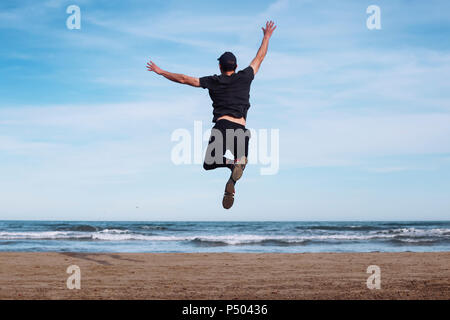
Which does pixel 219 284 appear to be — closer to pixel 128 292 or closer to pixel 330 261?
pixel 128 292

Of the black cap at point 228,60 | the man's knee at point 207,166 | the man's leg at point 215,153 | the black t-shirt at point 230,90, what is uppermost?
the black cap at point 228,60

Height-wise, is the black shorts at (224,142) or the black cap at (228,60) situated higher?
the black cap at (228,60)

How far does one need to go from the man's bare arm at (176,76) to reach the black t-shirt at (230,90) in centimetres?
9

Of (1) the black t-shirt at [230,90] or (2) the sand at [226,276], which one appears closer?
(1) the black t-shirt at [230,90]

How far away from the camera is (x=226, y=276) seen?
492 inches

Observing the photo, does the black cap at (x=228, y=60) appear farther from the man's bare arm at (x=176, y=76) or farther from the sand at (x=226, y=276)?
the sand at (x=226, y=276)

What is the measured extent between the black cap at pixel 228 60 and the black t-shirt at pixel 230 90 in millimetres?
113

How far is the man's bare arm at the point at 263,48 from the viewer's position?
20.3 ft

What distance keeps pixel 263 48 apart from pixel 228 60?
63 centimetres

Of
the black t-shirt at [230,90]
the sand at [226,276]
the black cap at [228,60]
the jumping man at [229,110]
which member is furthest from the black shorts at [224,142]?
the sand at [226,276]

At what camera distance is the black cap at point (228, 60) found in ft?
19.4

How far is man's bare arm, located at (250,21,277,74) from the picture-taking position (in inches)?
243
